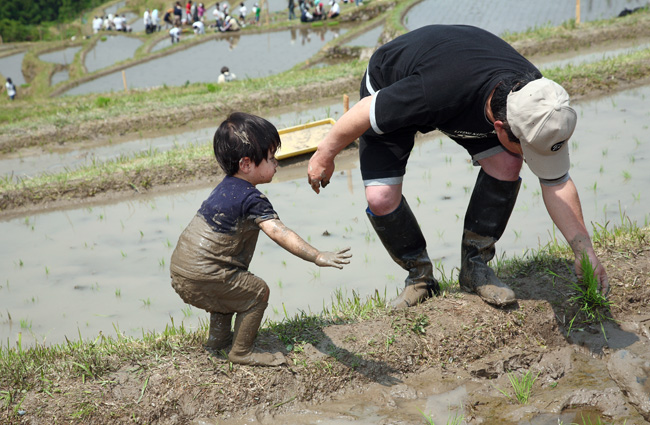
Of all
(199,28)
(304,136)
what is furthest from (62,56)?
(304,136)

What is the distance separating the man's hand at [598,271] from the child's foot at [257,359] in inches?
53.6

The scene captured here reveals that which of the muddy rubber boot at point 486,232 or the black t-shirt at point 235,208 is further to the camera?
the muddy rubber boot at point 486,232

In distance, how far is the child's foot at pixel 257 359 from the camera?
2.53 m

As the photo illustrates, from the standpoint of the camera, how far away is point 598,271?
2.70m

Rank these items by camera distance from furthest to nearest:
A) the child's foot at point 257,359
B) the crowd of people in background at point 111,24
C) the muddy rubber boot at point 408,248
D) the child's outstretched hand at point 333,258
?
the crowd of people in background at point 111,24 → the muddy rubber boot at point 408,248 → the child's foot at point 257,359 → the child's outstretched hand at point 333,258

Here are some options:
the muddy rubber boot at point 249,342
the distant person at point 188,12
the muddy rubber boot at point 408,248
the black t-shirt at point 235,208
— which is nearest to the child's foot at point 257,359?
the muddy rubber boot at point 249,342

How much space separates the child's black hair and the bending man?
33cm

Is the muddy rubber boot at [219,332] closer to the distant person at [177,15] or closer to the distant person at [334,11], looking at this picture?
the distant person at [334,11]

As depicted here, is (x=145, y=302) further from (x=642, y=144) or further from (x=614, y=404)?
(x=642, y=144)

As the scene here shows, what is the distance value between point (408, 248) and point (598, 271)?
0.86 m

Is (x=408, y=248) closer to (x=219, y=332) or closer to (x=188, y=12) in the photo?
(x=219, y=332)

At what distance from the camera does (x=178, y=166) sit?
6074 mm

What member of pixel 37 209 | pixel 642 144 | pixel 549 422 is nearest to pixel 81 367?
pixel 549 422

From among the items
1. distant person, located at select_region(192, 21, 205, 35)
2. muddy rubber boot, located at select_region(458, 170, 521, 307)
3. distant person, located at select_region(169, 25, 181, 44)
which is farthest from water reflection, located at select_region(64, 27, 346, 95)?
muddy rubber boot, located at select_region(458, 170, 521, 307)
